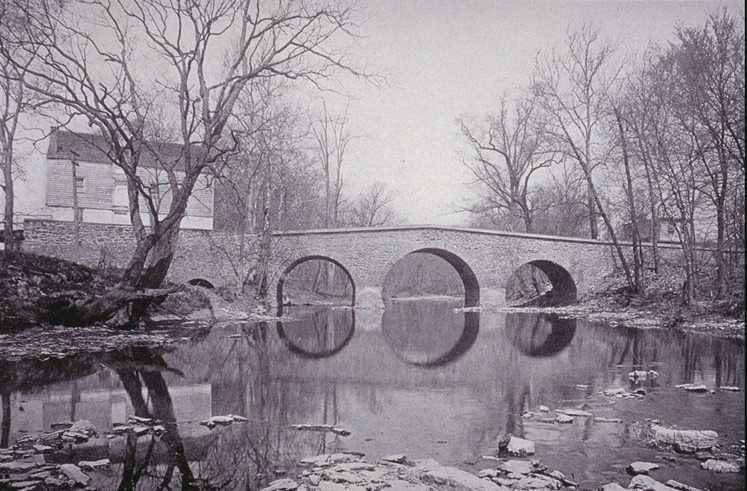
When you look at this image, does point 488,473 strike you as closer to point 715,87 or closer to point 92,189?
point 715,87

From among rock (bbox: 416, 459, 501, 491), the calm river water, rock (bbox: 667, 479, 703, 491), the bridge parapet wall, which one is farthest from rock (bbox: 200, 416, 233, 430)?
the bridge parapet wall

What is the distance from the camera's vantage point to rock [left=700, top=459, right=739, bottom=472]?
3631 mm

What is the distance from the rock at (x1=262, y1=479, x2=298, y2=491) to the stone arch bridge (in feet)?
63.3

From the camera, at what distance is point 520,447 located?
405 cm

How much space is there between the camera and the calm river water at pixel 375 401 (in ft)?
12.7

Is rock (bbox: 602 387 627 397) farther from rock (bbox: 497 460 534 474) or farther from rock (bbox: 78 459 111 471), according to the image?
rock (bbox: 78 459 111 471)

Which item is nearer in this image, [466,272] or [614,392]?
[614,392]

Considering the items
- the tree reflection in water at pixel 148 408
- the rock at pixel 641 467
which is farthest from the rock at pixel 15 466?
the rock at pixel 641 467

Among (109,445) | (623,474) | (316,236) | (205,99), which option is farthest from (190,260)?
(623,474)

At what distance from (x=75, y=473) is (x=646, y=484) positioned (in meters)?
3.61

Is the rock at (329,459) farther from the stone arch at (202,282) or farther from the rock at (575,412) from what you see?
the stone arch at (202,282)

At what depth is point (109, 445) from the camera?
4070 millimetres

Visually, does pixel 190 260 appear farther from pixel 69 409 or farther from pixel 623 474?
pixel 623 474

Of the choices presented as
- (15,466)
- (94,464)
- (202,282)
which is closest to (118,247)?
(202,282)
